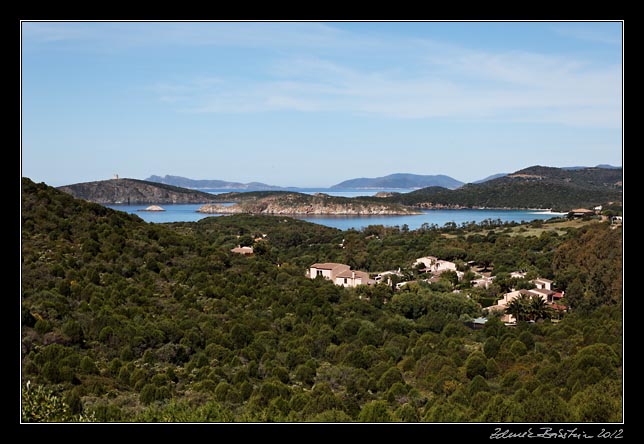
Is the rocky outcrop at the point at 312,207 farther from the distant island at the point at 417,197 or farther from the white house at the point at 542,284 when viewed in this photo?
the white house at the point at 542,284

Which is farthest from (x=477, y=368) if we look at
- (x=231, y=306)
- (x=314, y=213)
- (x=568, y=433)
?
(x=314, y=213)

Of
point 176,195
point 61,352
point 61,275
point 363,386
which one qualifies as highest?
point 176,195

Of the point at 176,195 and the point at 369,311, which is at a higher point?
the point at 176,195

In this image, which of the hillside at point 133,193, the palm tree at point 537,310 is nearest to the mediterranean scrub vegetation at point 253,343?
the palm tree at point 537,310

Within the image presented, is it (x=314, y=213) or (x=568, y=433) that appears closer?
(x=568, y=433)

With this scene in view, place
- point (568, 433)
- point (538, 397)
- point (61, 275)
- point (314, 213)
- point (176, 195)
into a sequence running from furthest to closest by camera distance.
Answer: point (176, 195)
point (314, 213)
point (61, 275)
point (538, 397)
point (568, 433)

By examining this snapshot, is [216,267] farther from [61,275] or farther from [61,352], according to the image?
[61,352]
